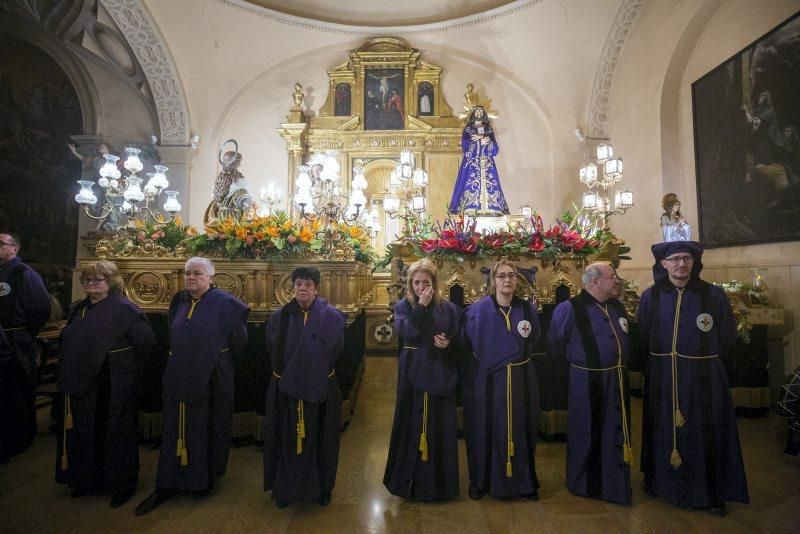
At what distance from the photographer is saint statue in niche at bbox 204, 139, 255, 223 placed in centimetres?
589

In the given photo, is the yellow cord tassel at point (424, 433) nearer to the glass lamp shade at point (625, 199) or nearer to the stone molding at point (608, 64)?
the glass lamp shade at point (625, 199)

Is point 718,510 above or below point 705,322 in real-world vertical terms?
below

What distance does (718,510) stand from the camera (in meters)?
2.71

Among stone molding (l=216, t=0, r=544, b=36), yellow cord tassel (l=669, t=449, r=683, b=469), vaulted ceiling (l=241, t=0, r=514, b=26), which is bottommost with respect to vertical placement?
yellow cord tassel (l=669, t=449, r=683, b=469)

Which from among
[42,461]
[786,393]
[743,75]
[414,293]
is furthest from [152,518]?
[743,75]

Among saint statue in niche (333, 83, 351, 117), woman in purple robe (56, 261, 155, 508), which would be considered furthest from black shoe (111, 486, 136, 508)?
saint statue in niche (333, 83, 351, 117)

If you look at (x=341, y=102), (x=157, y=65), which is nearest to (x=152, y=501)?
(x=341, y=102)

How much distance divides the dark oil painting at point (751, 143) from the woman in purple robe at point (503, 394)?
535 cm

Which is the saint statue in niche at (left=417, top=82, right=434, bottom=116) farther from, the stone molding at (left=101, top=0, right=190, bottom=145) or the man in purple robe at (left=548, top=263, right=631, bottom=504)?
the man in purple robe at (left=548, top=263, right=631, bottom=504)

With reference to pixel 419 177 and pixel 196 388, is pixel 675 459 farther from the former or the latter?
pixel 419 177

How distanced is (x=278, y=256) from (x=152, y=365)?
165 cm

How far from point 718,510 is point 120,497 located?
13.8ft

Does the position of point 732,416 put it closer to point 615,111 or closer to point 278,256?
point 278,256

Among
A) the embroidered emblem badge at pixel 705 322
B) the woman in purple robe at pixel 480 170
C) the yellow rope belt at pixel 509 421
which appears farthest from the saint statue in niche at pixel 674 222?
the yellow rope belt at pixel 509 421
